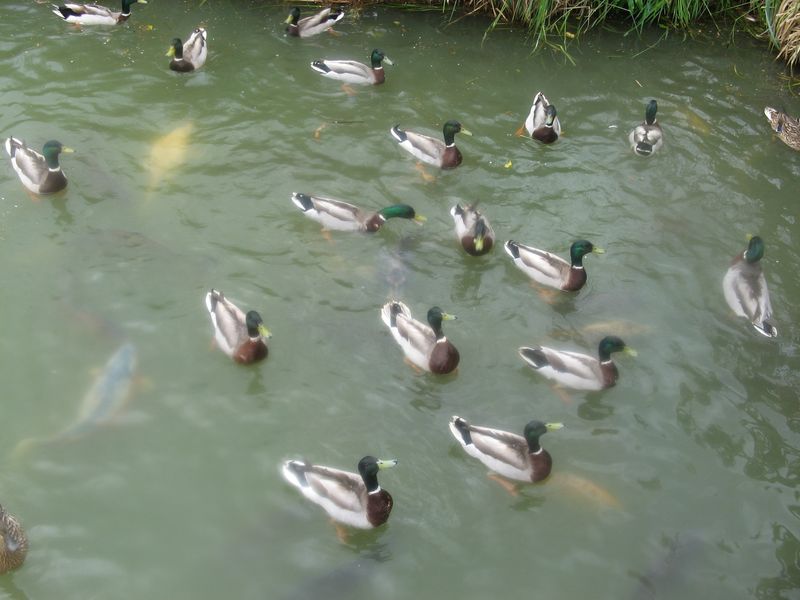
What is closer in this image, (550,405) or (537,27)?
(550,405)

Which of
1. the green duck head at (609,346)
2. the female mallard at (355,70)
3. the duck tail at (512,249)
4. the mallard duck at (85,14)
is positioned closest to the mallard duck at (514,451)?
the green duck head at (609,346)

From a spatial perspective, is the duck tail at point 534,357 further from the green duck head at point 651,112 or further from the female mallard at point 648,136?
the green duck head at point 651,112

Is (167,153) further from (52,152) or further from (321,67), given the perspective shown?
(321,67)

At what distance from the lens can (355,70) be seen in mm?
9742

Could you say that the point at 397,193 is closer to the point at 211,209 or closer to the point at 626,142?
the point at 211,209

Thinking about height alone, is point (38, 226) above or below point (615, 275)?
below

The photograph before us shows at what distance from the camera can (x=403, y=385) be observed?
21.7ft

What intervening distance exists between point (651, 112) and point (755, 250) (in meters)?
2.29

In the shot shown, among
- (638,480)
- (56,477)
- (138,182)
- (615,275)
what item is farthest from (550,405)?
(138,182)

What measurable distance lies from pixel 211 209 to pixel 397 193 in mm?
1864

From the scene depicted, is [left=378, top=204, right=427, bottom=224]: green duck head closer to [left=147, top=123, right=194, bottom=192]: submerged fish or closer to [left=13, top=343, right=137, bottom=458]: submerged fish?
[left=147, top=123, right=194, bottom=192]: submerged fish

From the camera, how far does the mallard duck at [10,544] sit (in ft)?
16.7

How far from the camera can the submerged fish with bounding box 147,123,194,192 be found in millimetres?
8422

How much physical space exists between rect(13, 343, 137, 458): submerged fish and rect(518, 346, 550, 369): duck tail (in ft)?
10.1
